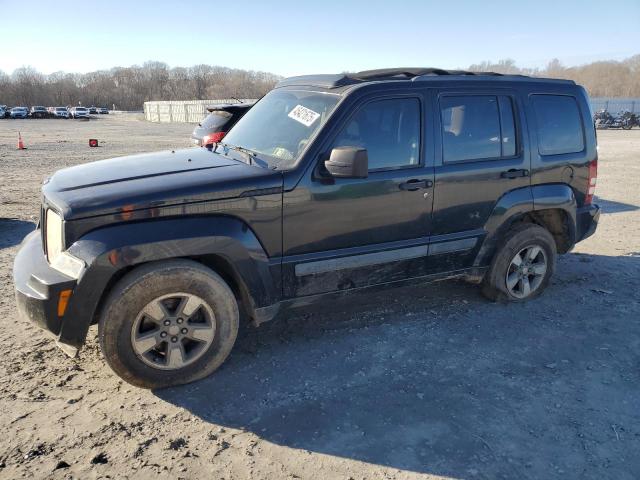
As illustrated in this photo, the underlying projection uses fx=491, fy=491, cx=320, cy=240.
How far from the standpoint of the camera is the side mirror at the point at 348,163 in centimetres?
343

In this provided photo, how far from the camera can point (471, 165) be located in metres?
4.27

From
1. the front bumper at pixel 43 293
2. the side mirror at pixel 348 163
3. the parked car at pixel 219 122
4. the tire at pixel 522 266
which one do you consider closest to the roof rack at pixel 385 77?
the side mirror at pixel 348 163

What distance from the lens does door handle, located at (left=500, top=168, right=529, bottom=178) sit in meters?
4.44

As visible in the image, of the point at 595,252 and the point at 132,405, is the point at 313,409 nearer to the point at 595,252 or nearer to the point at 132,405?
the point at 132,405

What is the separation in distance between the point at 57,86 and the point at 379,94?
13760cm

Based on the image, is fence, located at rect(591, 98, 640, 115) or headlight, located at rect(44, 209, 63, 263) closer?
headlight, located at rect(44, 209, 63, 263)

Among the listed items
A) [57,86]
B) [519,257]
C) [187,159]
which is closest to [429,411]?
[519,257]

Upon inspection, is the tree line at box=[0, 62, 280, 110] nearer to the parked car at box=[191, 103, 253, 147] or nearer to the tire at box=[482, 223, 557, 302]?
the parked car at box=[191, 103, 253, 147]

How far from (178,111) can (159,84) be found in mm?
84516

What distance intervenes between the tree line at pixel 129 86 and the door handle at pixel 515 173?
320 ft

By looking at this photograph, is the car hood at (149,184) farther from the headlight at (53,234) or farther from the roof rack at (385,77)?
the roof rack at (385,77)

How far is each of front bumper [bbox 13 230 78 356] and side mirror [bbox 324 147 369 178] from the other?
1841 mm

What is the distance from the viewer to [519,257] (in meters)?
4.80

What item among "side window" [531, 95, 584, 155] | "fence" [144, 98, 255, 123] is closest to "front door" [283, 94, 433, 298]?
"side window" [531, 95, 584, 155]
